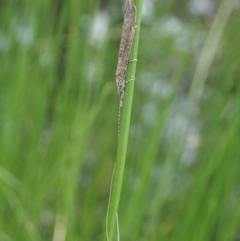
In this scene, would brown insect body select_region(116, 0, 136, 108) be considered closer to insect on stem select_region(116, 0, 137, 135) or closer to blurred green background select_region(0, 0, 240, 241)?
insect on stem select_region(116, 0, 137, 135)

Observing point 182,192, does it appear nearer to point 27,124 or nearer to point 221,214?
point 221,214

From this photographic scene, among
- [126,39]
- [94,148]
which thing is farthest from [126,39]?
[94,148]

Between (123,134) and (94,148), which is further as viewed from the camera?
(94,148)

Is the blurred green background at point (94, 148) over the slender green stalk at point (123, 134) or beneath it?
beneath

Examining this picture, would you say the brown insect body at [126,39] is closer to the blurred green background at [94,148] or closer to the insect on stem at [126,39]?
the insect on stem at [126,39]

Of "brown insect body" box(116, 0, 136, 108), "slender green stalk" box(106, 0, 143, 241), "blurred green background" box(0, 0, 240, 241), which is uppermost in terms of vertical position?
"brown insect body" box(116, 0, 136, 108)

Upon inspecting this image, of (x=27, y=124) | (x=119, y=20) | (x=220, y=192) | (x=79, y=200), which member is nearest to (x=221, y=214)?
(x=220, y=192)

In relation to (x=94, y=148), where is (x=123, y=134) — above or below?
above

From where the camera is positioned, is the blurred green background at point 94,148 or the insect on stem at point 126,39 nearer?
the insect on stem at point 126,39

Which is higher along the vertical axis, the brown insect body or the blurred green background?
the brown insect body

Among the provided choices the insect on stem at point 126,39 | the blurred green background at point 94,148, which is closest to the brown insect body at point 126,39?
the insect on stem at point 126,39

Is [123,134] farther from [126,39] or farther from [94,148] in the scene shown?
[94,148]

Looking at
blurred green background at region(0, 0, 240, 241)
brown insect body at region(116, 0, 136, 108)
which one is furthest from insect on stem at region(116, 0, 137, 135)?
blurred green background at region(0, 0, 240, 241)

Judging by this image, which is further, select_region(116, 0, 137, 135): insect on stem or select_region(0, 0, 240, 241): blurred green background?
select_region(0, 0, 240, 241): blurred green background
